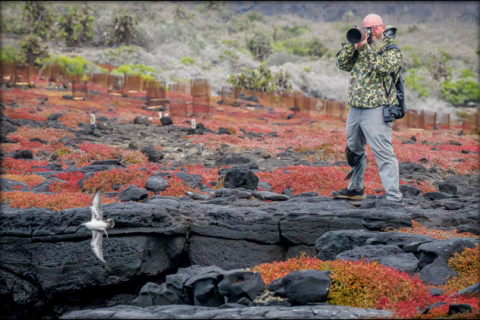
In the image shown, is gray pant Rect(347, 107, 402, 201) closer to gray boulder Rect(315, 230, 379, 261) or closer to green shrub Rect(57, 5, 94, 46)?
gray boulder Rect(315, 230, 379, 261)

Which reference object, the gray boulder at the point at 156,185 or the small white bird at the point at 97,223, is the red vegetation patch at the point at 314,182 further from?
the small white bird at the point at 97,223

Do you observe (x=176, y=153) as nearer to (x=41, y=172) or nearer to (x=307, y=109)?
(x=41, y=172)

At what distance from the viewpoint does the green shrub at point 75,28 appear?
6153 cm

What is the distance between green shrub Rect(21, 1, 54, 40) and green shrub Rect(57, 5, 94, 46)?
1663mm

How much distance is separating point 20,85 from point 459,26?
115735 mm

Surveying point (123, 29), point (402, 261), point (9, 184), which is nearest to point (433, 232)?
point (402, 261)

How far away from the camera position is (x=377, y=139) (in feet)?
21.2

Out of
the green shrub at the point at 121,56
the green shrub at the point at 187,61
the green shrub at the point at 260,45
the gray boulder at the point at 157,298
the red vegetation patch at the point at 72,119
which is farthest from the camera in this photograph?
the green shrub at the point at 260,45

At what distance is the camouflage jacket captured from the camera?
6.30 metres

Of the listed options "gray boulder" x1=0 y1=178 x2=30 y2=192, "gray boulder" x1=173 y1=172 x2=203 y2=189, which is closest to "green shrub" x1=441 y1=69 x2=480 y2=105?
"gray boulder" x1=173 y1=172 x2=203 y2=189

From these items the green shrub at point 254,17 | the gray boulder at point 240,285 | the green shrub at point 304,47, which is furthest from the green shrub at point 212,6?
the gray boulder at point 240,285

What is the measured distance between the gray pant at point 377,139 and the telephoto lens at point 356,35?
98cm

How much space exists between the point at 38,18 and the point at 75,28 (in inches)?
259

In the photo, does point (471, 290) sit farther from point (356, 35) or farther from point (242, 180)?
point (242, 180)
